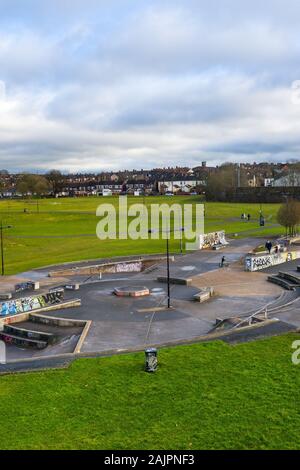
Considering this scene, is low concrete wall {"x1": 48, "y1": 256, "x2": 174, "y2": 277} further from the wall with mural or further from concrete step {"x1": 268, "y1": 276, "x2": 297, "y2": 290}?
concrete step {"x1": 268, "y1": 276, "x2": 297, "y2": 290}

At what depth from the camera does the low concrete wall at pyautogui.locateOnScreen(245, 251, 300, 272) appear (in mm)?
37406

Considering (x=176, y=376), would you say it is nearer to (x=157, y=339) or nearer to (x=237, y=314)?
(x=157, y=339)

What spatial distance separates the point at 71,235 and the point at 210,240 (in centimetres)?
2436

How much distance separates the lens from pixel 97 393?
1370 cm

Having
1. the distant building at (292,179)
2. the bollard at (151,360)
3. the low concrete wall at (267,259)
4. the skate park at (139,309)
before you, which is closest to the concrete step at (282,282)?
the skate park at (139,309)

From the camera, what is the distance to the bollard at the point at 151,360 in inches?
593

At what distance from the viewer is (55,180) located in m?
174

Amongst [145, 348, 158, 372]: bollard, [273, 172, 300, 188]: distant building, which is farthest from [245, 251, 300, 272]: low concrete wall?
[273, 172, 300, 188]: distant building

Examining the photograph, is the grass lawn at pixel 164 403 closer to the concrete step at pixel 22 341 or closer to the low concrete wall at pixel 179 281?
the concrete step at pixel 22 341

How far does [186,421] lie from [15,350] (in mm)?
13018

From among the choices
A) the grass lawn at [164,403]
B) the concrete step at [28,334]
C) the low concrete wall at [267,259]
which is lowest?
the concrete step at [28,334]

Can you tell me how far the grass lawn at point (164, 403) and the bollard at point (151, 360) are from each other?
25 centimetres

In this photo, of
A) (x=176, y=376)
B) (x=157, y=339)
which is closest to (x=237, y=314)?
(x=157, y=339)

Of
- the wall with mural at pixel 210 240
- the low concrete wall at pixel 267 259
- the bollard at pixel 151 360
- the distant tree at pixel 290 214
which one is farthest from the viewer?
the distant tree at pixel 290 214
